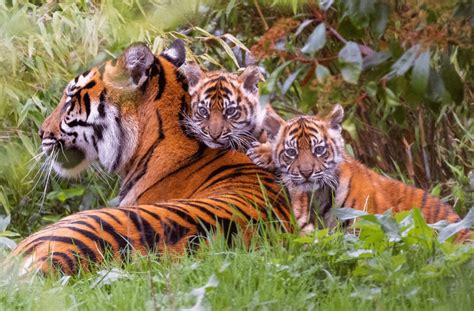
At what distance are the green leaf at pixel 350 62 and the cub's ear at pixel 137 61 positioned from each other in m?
2.86

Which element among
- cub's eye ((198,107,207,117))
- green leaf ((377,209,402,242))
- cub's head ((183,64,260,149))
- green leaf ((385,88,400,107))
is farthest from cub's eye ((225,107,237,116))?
green leaf ((385,88,400,107))

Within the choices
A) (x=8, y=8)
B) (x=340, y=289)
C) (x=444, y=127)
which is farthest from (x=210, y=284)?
(x=444, y=127)

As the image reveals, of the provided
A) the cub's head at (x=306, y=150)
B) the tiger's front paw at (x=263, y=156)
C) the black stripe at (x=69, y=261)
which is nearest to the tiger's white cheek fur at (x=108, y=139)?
the tiger's front paw at (x=263, y=156)

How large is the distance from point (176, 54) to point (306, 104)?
2735mm

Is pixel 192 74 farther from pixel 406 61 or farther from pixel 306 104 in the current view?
pixel 406 61

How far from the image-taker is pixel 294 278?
13.7ft

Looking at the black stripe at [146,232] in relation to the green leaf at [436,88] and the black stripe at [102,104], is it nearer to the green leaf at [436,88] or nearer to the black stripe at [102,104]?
the black stripe at [102,104]

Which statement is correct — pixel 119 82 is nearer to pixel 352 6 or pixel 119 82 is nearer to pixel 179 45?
pixel 179 45

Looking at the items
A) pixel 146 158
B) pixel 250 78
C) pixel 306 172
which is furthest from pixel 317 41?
pixel 250 78

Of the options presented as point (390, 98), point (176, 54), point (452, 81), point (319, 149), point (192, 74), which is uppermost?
point (452, 81)

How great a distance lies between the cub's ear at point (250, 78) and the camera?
20.4 feet

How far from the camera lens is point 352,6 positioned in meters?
3.13

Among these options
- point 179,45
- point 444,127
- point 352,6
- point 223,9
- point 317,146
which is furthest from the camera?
point 444,127

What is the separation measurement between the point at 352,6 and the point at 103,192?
4.65 metres
